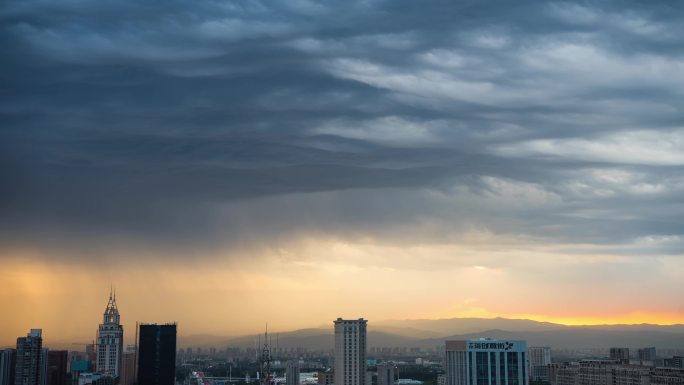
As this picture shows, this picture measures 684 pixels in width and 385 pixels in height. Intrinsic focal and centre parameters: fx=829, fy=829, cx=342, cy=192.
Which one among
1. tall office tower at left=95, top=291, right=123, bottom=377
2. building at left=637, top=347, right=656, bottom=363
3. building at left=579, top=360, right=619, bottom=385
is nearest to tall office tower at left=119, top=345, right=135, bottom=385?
tall office tower at left=95, top=291, right=123, bottom=377

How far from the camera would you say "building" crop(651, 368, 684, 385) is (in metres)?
67.2

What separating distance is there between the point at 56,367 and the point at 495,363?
6145cm

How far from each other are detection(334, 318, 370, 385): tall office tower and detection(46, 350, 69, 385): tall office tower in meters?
29.8

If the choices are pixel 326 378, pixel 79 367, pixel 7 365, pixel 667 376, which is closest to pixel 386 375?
pixel 326 378

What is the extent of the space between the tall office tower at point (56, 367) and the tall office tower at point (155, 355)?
9047 mm

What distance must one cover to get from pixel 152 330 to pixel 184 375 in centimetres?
3263

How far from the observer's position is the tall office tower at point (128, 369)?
97.9m

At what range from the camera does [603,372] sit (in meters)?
86.8

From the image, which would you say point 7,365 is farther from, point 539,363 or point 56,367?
point 539,363

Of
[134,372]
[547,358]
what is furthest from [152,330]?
[547,358]

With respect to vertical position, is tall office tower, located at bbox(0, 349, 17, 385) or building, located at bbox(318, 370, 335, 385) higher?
tall office tower, located at bbox(0, 349, 17, 385)

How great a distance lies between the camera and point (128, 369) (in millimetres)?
103688

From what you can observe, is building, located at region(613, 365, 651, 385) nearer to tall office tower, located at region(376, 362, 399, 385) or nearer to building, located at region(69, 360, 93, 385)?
tall office tower, located at region(376, 362, 399, 385)

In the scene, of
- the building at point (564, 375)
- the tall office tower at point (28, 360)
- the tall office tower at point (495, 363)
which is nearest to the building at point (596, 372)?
the building at point (564, 375)
